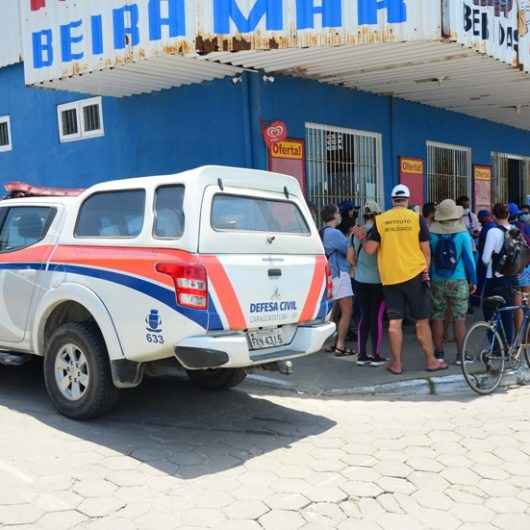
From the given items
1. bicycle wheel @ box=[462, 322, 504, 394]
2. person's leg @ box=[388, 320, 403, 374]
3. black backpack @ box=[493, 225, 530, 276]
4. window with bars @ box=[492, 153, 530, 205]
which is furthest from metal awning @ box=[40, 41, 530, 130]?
window with bars @ box=[492, 153, 530, 205]

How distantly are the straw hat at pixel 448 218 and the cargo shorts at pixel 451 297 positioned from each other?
1.84 feet

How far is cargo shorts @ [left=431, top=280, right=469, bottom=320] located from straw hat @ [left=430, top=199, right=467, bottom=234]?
1.84 feet

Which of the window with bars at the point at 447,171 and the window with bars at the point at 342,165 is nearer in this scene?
the window with bars at the point at 342,165

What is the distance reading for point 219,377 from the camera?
248 inches

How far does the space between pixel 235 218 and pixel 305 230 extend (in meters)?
0.81

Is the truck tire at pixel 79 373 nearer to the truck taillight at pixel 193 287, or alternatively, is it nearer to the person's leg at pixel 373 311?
the truck taillight at pixel 193 287

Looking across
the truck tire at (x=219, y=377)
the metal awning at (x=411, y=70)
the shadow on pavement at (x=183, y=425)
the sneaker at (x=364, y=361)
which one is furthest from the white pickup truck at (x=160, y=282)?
the metal awning at (x=411, y=70)

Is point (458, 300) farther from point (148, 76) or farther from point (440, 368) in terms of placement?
point (148, 76)

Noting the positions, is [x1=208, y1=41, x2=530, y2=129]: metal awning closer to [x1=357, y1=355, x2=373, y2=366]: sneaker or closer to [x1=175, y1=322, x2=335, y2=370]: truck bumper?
[x1=357, y1=355, x2=373, y2=366]: sneaker

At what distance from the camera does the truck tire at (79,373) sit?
5.05m

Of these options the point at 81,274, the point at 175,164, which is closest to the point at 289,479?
the point at 81,274

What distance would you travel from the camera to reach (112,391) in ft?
16.8

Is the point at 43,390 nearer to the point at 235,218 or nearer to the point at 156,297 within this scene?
the point at 156,297

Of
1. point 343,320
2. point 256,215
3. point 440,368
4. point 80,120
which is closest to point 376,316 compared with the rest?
point 343,320
